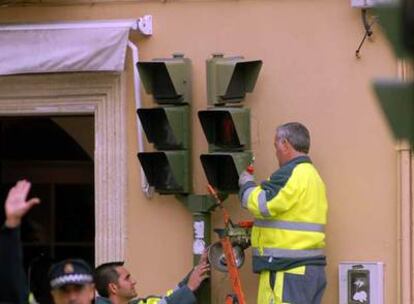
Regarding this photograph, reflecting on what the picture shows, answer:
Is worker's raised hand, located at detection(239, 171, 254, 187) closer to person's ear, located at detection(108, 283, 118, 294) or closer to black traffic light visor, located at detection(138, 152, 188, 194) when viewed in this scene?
black traffic light visor, located at detection(138, 152, 188, 194)

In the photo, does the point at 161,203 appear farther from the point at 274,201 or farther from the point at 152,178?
the point at 274,201

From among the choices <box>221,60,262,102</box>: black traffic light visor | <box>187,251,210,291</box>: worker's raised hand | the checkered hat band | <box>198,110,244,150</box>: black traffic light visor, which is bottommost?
<box>187,251,210,291</box>: worker's raised hand

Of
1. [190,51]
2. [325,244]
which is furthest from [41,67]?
[325,244]

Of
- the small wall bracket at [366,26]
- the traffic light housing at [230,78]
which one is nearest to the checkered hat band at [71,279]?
the traffic light housing at [230,78]

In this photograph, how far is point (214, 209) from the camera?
30.7ft

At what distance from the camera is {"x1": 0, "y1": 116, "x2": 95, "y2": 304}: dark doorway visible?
12.8m

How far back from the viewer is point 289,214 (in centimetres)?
860

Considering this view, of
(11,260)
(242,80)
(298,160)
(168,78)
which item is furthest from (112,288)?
(11,260)

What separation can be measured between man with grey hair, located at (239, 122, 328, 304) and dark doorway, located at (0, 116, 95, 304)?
3.99 meters

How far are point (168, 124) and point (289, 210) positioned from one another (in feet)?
3.88

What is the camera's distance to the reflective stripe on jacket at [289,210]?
28.1ft

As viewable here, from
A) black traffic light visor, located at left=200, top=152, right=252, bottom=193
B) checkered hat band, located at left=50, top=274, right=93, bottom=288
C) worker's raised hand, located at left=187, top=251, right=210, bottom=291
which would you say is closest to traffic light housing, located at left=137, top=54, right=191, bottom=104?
black traffic light visor, located at left=200, top=152, right=252, bottom=193

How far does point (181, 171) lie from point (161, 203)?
369 millimetres

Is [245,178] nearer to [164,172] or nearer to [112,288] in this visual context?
[164,172]
